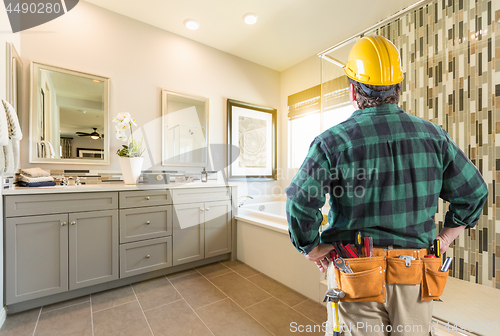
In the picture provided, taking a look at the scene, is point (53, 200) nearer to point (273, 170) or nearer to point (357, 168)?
point (357, 168)

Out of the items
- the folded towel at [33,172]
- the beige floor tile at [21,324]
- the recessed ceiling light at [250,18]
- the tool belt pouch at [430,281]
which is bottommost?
the beige floor tile at [21,324]

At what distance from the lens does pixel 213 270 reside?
8.45ft

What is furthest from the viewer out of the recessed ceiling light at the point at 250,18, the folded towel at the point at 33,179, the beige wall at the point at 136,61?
the recessed ceiling light at the point at 250,18

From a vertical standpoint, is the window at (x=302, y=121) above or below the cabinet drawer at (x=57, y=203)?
above

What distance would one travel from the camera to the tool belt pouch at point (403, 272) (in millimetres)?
724

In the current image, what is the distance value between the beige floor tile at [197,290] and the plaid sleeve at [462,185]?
5.75 feet

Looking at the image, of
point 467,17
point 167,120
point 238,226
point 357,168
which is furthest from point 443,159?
point 167,120

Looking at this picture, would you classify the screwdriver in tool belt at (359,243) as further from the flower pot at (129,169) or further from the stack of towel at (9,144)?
the flower pot at (129,169)

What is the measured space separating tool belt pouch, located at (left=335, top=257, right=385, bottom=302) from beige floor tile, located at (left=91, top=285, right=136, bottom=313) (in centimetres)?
190

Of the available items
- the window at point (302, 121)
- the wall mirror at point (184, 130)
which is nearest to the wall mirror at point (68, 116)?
the wall mirror at point (184, 130)

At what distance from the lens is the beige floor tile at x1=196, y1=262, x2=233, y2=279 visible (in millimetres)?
2477

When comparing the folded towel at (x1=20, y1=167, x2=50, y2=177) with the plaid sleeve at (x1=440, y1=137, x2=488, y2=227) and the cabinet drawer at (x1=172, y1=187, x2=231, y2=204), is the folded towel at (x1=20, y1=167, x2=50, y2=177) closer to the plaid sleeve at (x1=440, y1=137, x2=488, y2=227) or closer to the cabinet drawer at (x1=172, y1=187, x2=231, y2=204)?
the cabinet drawer at (x1=172, y1=187, x2=231, y2=204)

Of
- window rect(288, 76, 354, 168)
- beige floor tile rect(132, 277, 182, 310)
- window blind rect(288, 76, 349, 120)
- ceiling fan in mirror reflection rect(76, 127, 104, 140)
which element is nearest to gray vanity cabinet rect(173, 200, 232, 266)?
beige floor tile rect(132, 277, 182, 310)

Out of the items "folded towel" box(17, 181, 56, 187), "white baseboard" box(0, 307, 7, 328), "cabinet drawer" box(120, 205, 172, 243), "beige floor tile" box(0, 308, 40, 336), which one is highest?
"folded towel" box(17, 181, 56, 187)
